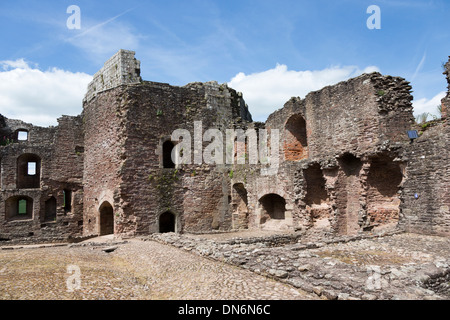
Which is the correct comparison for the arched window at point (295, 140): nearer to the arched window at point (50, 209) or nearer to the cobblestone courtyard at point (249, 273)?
the cobblestone courtyard at point (249, 273)

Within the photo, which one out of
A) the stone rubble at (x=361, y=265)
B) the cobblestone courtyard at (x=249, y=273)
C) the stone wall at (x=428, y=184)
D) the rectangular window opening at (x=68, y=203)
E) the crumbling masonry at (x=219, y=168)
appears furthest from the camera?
the rectangular window opening at (x=68, y=203)

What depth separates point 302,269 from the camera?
608cm

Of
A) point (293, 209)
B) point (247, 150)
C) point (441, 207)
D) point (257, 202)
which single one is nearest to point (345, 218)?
point (293, 209)

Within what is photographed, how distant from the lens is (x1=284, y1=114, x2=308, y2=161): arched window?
50.8ft

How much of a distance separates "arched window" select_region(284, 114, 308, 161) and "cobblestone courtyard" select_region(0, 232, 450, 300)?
6.49 m

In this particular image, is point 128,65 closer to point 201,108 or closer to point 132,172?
point 201,108

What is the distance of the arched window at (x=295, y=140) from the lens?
50.8 feet

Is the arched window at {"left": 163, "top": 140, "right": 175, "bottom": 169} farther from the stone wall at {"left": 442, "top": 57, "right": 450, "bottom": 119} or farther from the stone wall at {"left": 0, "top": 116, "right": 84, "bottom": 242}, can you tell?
the stone wall at {"left": 442, "top": 57, "right": 450, "bottom": 119}

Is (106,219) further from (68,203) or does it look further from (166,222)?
(68,203)

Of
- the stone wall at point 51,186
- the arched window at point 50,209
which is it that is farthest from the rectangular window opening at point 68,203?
the arched window at point 50,209

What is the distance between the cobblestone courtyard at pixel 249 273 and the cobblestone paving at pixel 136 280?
→ 13 millimetres

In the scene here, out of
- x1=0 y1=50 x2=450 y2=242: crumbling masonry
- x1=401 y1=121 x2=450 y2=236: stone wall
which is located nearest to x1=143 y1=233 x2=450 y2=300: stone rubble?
x1=401 y1=121 x2=450 y2=236: stone wall

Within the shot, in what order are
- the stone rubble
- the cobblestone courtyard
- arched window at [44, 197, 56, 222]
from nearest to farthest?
1. the stone rubble
2. the cobblestone courtyard
3. arched window at [44, 197, 56, 222]
